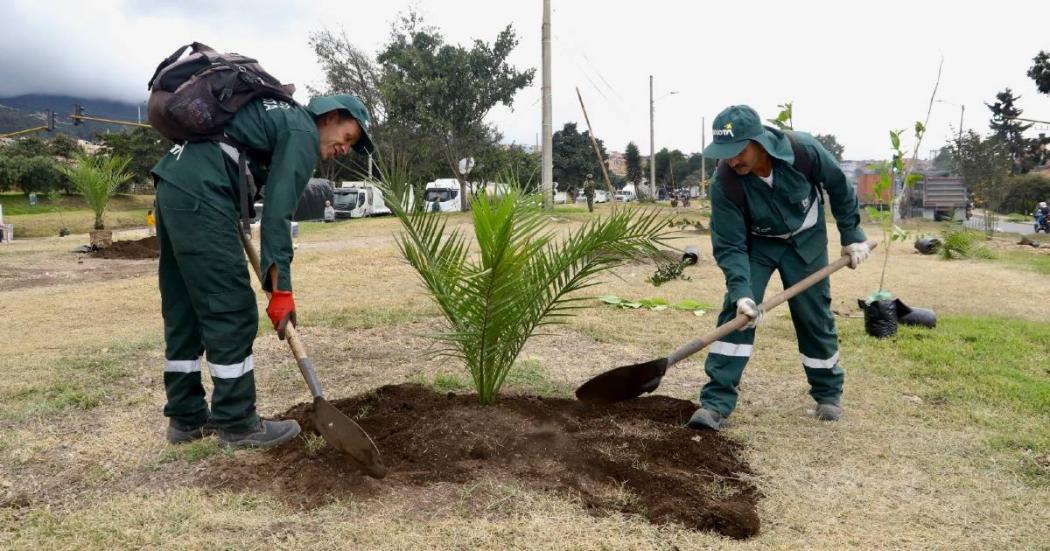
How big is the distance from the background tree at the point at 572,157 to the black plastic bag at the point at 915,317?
4590 centimetres

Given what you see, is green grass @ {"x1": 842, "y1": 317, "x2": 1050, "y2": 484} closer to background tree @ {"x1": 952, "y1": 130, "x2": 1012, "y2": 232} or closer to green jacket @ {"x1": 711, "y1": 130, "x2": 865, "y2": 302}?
green jacket @ {"x1": 711, "y1": 130, "x2": 865, "y2": 302}

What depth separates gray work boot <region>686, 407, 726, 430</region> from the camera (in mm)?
3852

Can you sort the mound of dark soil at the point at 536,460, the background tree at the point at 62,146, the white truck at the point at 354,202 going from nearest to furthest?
the mound of dark soil at the point at 536,460 → the white truck at the point at 354,202 → the background tree at the point at 62,146

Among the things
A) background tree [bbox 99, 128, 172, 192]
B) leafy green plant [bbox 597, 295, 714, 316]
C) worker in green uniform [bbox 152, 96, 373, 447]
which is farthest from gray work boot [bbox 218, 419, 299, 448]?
background tree [bbox 99, 128, 172, 192]

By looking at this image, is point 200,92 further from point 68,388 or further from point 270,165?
point 68,388

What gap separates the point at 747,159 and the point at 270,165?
238 centimetres

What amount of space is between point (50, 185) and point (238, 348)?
116ft

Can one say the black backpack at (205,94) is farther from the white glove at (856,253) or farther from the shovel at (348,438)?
the white glove at (856,253)

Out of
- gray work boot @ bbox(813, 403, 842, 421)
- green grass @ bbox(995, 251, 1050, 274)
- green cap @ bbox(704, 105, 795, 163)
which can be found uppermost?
green cap @ bbox(704, 105, 795, 163)

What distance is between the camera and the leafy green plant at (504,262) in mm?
3271

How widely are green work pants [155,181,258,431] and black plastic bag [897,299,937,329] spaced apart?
5.69m

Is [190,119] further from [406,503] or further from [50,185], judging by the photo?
[50,185]

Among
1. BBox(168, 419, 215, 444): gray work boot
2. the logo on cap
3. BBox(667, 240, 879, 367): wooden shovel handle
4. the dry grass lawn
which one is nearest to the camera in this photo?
the dry grass lawn

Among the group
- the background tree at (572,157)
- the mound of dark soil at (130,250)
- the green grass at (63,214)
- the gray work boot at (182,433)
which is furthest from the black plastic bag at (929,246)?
the background tree at (572,157)
